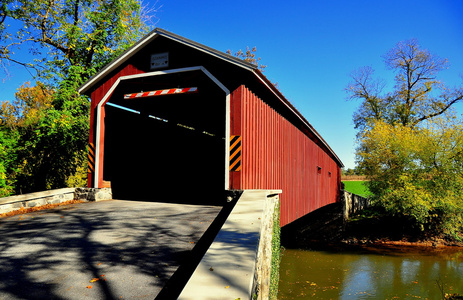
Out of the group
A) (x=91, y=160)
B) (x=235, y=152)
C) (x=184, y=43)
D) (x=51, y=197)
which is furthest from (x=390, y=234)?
(x=51, y=197)

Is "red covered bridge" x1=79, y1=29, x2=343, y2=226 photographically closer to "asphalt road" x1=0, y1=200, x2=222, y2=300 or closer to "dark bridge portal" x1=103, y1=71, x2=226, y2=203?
"dark bridge portal" x1=103, y1=71, x2=226, y2=203

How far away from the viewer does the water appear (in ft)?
37.3

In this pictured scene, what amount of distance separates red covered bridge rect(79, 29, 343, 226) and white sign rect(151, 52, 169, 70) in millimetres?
25

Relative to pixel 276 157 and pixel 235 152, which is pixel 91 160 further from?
pixel 276 157

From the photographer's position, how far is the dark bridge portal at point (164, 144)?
812cm

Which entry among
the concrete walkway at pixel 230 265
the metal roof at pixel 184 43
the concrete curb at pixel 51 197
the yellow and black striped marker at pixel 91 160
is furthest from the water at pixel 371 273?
the concrete walkway at pixel 230 265

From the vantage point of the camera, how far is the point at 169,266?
125 inches

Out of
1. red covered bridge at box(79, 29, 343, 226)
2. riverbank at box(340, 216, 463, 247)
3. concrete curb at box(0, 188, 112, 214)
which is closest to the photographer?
concrete curb at box(0, 188, 112, 214)

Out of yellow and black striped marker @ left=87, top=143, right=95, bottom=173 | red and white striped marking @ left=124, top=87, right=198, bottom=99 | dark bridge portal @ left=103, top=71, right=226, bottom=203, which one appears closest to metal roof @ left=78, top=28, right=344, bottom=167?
dark bridge portal @ left=103, top=71, right=226, bottom=203

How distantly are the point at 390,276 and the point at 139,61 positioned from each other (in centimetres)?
1329

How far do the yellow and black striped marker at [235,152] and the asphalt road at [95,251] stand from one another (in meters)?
1.10

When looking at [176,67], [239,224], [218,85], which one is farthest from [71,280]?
[176,67]

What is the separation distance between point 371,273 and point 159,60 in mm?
12915

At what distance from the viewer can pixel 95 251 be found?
11.8 ft
